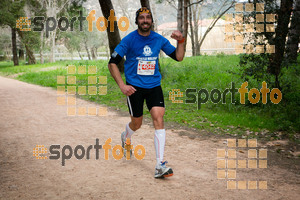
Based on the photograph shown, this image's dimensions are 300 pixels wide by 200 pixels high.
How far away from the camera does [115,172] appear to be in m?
4.90

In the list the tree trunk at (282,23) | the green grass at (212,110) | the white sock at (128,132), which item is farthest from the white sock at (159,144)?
the tree trunk at (282,23)

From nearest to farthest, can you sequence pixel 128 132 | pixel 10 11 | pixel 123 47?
pixel 123 47 < pixel 128 132 < pixel 10 11

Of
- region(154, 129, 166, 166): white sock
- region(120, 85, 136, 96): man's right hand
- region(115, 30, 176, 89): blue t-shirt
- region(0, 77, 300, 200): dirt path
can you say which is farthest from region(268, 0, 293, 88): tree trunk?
region(120, 85, 136, 96): man's right hand

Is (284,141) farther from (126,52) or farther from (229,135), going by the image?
(126,52)

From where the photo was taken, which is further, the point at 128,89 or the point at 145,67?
the point at 145,67

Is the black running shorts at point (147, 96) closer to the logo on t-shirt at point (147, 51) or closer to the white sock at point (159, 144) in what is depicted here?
the white sock at point (159, 144)

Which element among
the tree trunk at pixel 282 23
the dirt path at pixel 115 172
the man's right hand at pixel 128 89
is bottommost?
the dirt path at pixel 115 172

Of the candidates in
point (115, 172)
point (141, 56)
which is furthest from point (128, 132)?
point (141, 56)

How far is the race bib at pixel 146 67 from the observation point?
4.66m

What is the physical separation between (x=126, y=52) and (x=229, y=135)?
3.96 metres

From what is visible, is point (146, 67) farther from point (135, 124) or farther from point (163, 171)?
point (163, 171)

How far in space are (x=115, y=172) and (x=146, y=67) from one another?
1.71 m

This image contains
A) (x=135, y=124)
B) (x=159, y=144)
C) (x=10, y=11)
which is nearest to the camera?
(x=159, y=144)

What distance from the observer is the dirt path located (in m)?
4.12
